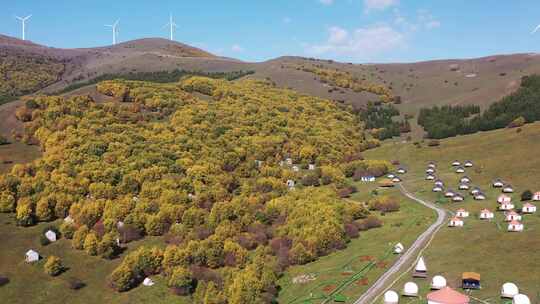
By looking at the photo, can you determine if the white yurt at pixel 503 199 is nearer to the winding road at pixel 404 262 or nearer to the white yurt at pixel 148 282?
the winding road at pixel 404 262

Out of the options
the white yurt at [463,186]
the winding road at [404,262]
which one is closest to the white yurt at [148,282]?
the winding road at [404,262]

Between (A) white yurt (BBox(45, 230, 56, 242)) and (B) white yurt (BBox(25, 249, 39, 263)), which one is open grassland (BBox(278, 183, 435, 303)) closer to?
(B) white yurt (BBox(25, 249, 39, 263))

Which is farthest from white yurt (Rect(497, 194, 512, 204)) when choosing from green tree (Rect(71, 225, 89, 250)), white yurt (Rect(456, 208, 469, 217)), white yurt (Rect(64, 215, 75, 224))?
white yurt (Rect(64, 215, 75, 224))

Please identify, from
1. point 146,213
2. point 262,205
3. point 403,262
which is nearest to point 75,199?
point 146,213

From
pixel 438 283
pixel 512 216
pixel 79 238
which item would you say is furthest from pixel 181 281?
pixel 512 216

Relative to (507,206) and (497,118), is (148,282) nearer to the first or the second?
(507,206)
